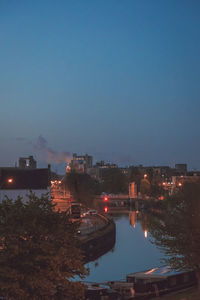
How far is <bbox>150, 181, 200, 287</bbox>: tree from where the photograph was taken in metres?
19.6

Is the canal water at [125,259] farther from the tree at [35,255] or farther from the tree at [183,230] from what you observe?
the tree at [35,255]

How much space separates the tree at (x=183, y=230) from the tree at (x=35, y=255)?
7884mm

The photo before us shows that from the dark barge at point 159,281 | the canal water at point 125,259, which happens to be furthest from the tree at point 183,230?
the canal water at point 125,259

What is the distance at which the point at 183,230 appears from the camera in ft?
66.1

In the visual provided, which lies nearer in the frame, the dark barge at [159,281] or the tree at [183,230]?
the dark barge at [159,281]

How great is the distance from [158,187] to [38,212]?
93.5m

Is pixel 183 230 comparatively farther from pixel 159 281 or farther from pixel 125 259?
pixel 125 259

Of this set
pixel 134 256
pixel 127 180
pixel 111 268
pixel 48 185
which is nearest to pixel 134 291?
pixel 111 268

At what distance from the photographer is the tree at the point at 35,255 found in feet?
39.6

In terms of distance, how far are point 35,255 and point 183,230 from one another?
9.73 metres

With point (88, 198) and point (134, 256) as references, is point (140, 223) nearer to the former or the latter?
point (134, 256)

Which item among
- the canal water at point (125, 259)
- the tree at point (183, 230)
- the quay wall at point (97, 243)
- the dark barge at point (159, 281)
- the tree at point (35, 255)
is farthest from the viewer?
the quay wall at point (97, 243)

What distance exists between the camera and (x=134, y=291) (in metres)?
18.3

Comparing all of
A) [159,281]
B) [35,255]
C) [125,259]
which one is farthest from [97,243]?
[35,255]
